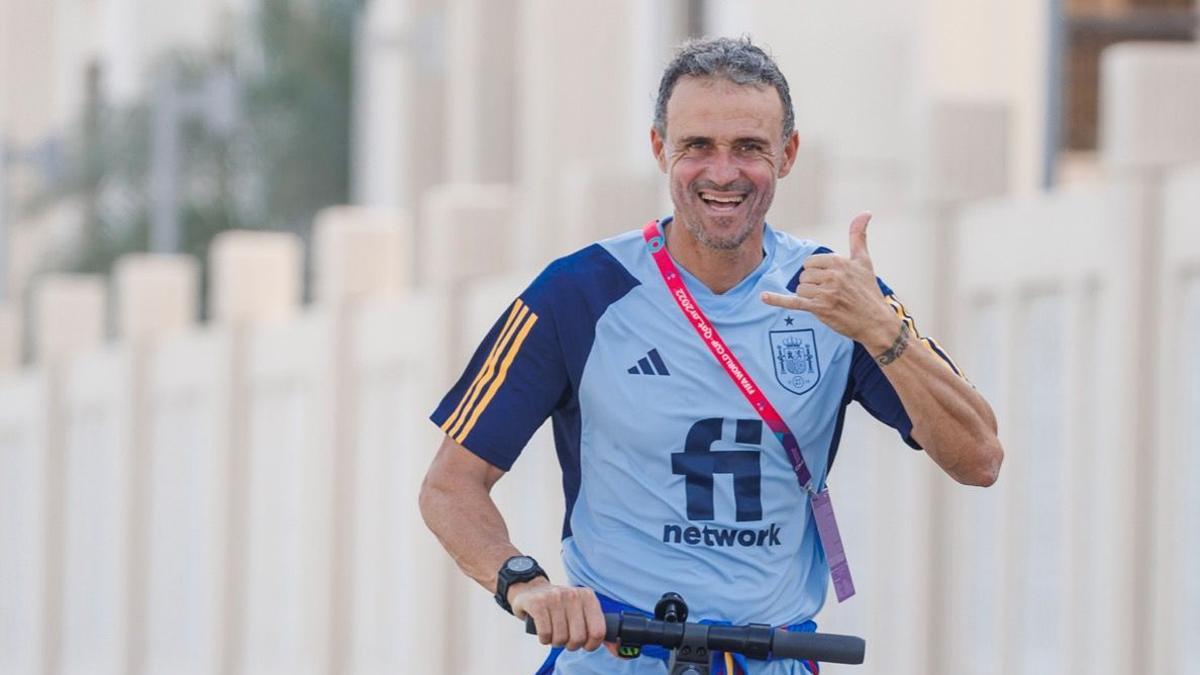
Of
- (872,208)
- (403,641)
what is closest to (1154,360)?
(872,208)

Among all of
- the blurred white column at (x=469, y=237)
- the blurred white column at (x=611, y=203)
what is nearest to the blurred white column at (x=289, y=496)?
the blurred white column at (x=469, y=237)

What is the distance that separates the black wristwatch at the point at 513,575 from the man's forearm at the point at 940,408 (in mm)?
628

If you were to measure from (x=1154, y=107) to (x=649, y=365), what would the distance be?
495 cm

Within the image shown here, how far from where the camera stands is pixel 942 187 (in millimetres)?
10984

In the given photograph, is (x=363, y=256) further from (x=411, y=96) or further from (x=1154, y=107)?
(x=411, y=96)

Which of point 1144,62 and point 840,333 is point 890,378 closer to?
point 840,333

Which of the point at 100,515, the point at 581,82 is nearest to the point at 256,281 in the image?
the point at 581,82

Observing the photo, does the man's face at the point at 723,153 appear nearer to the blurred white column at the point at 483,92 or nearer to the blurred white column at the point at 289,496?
the blurred white column at the point at 289,496

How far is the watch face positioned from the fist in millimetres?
161

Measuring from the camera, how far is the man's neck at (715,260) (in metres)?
4.96

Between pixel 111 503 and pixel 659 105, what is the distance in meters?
18.1

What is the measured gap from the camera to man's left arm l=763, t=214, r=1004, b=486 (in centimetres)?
466

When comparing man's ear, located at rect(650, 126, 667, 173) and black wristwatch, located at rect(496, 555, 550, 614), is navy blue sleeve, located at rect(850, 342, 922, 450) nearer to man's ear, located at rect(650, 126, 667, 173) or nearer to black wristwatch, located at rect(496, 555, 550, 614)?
man's ear, located at rect(650, 126, 667, 173)

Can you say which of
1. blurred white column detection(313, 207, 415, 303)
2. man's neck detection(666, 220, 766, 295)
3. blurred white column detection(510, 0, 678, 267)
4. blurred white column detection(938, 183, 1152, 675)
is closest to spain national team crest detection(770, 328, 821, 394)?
man's neck detection(666, 220, 766, 295)
